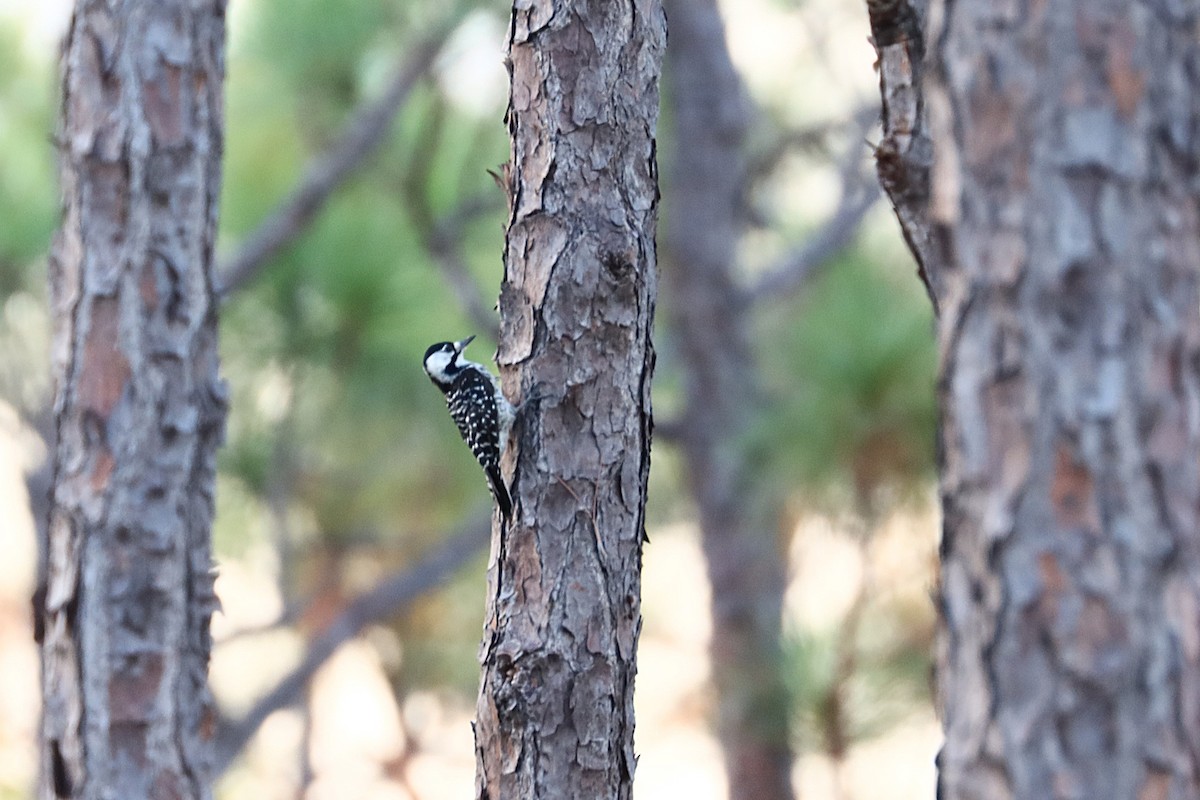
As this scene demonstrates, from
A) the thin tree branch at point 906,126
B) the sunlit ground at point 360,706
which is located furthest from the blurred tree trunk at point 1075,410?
the sunlit ground at point 360,706

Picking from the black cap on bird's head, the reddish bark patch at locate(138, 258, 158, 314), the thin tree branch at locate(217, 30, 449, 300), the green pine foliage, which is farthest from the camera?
the thin tree branch at locate(217, 30, 449, 300)

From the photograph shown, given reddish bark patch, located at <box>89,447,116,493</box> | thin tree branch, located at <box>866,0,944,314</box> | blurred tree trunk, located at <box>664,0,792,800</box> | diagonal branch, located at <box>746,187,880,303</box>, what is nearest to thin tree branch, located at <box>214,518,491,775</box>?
blurred tree trunk, located at <box>664,0,792,800</box>

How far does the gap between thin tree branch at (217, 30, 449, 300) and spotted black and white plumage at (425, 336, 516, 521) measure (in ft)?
5.52

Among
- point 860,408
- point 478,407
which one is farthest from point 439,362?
point 860,408

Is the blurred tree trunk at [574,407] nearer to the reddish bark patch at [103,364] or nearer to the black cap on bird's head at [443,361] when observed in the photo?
the reddish bark patch at [103,364]

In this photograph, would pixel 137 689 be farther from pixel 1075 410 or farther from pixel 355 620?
pixel 355 620

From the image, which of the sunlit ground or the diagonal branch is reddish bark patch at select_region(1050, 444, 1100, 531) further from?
the sunlit ground

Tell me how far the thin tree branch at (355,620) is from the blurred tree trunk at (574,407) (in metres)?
3.74

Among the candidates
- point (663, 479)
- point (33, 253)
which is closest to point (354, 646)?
point (663, 479)

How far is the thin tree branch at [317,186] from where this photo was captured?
17.9 feet

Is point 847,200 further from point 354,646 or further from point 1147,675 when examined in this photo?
point 1147,675

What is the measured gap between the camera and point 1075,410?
4.13ft

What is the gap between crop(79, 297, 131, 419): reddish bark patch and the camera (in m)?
2.62

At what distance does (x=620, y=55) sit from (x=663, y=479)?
6248 millimetres
